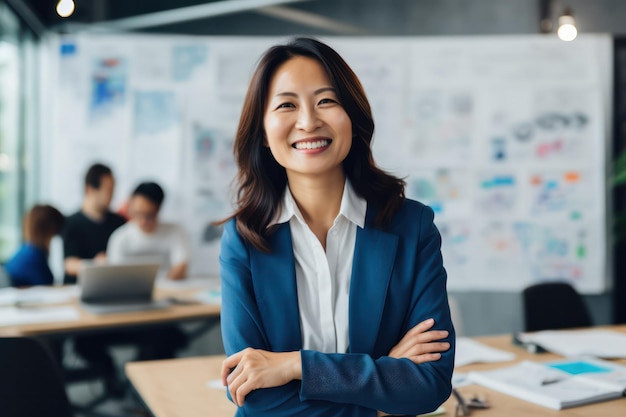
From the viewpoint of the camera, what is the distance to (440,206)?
4926mm

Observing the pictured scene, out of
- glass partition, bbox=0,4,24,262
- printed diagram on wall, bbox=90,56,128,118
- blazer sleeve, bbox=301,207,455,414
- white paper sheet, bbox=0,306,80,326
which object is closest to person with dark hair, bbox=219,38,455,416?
blazer sleeve, bbox=301,207,455,414

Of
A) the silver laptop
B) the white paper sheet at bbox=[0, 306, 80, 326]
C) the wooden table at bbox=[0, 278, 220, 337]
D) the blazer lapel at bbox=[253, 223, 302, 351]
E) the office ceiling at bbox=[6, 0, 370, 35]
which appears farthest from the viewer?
the office ceiling at bbox=[6, 0, 370, 35]

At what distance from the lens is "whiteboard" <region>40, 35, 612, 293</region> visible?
15.8ft

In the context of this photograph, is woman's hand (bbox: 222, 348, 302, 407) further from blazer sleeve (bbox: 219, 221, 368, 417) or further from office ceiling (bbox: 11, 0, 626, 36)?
office ceiling (bbox: 11, 0, 626, 36)

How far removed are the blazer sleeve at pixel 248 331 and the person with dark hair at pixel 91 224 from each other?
3.24 meters

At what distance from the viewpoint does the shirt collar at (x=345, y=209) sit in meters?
1.58

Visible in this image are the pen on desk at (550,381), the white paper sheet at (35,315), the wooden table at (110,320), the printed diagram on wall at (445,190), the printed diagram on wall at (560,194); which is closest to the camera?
the pen on desk at (550,381)

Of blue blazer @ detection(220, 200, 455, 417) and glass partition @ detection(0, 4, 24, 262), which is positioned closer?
blue blazer @ detection(220, 200, 455, 417)

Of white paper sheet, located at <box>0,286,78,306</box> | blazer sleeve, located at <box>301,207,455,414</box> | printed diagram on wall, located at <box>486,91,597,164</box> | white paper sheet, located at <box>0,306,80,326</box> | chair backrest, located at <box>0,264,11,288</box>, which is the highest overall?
printed diagram on wall, located at <box>486,91,597,164</box>

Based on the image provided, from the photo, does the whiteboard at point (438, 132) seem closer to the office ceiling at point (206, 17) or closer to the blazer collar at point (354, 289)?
the office ceiling at point (206, 17)

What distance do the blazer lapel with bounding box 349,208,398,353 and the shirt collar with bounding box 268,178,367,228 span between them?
7 centimetres

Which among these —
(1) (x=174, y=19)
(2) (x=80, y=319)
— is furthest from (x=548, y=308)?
(1) (x=174, y=19)

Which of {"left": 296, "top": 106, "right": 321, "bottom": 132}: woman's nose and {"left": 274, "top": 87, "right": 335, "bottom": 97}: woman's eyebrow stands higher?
{"left": 274, "top": 87, "right": 335, "bottom": 97}: woman's eyebrow

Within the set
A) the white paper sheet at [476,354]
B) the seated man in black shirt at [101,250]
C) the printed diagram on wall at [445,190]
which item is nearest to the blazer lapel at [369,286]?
the white paper sheet at [476,354]
